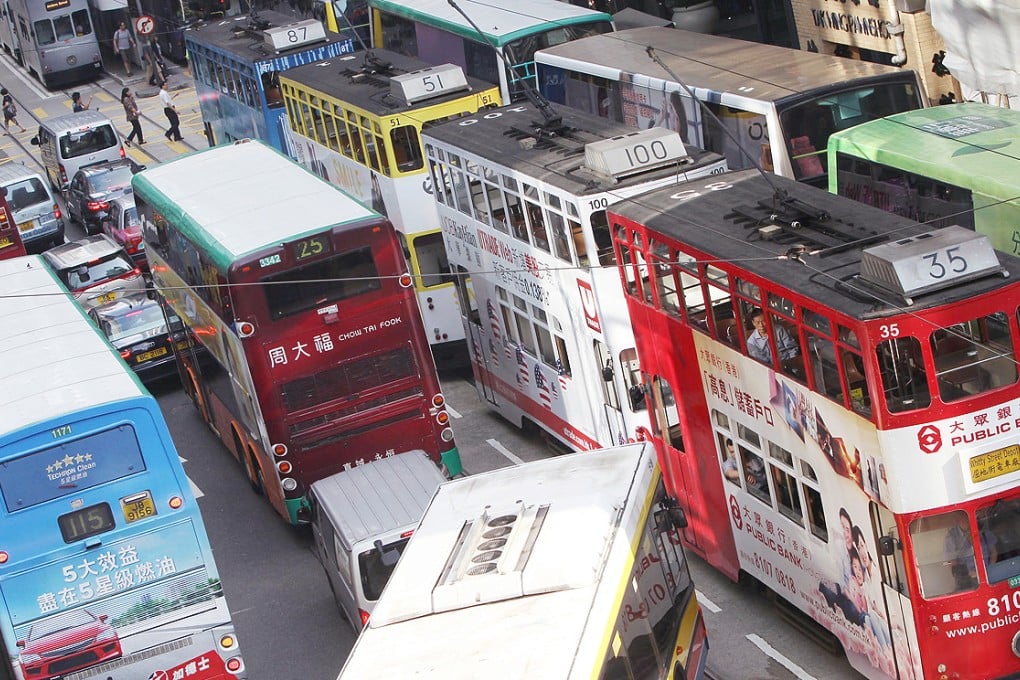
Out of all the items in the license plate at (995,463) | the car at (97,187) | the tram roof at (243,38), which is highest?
the tram roof at (243,38)

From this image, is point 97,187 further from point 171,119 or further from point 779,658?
point 779,658

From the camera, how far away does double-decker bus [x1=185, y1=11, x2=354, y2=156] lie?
28734mm

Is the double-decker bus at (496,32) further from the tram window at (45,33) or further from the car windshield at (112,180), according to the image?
the tram window at (45,33)

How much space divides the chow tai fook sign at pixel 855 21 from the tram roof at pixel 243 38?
8514mm

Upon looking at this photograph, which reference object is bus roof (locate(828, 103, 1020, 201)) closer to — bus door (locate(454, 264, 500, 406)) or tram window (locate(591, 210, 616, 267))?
tram window (locate(591, 210, 616, 267))

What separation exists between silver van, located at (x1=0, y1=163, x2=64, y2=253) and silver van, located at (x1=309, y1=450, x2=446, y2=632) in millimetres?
16611

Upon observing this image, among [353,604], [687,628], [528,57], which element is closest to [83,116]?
[528,57]

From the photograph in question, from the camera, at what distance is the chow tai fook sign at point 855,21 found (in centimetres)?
2547

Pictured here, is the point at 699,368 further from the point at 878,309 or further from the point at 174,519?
the point at 174,519

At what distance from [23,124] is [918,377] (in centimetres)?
3642

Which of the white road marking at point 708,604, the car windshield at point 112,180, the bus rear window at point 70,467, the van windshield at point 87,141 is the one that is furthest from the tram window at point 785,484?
the van windshield at point 87,141

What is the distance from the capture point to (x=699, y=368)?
14109 mm

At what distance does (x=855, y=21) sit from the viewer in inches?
1042

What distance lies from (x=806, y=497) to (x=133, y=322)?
43.8ft
